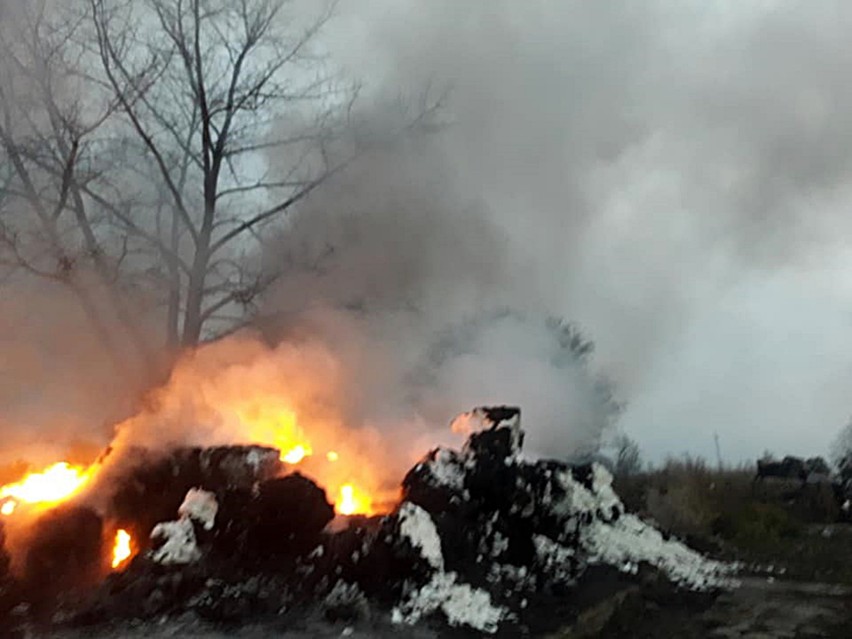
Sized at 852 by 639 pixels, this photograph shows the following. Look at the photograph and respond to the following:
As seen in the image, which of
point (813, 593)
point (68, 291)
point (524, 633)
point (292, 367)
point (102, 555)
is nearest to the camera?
point (524, 633)

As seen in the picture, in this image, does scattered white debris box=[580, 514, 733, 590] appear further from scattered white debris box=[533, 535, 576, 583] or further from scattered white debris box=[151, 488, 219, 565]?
scattered white debris box=[151, 488, 219, 565]

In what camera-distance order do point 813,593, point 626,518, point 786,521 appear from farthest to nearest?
point 786,521 → point 626,518 → point 813,593

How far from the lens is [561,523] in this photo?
11.7m

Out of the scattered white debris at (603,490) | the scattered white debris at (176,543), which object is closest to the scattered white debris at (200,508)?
the scattered white debris at (176,543)

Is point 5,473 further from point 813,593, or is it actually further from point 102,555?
point 813,593

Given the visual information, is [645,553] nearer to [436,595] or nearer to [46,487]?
[436,595]

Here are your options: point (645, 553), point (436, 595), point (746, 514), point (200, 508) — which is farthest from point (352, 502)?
point (746, 514)

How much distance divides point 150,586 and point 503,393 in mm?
7061

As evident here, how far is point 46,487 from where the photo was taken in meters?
11.1

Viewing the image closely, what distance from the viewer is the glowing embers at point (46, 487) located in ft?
34.6

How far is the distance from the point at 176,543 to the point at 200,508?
50cm

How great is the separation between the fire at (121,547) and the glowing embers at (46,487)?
2.30ft

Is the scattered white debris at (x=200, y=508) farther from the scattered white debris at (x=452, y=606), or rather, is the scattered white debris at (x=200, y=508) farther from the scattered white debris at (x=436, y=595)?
the scattered white debris at (x=452, y=606)

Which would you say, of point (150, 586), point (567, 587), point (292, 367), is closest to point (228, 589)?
point (150, 586)
